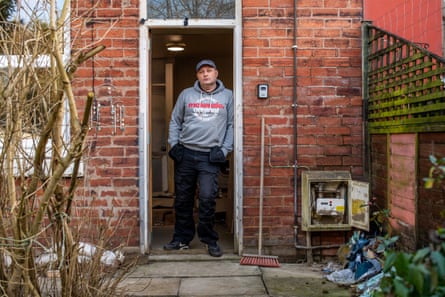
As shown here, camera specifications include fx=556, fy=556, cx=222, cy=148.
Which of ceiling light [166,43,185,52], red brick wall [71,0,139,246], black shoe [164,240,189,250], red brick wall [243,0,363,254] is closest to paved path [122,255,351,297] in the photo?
black shoe [164,240,189,250]

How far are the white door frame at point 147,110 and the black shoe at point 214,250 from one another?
0.18m

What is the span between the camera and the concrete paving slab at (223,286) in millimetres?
4336

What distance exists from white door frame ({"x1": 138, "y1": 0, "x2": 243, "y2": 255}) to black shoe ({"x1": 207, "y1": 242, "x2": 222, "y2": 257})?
18 cm

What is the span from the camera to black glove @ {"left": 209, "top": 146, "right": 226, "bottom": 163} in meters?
5.35

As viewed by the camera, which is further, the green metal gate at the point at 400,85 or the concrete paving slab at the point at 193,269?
the concrete paving slab at the point at 193,269

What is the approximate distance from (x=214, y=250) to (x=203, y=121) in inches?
49.6

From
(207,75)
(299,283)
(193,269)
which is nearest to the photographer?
(299,283)

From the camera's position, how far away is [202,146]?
5430mm

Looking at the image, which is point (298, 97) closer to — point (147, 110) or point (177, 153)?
point (177, 153)

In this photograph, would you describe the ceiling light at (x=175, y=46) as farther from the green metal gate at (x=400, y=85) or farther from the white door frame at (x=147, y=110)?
the green metal gate at (x=400, y=85)

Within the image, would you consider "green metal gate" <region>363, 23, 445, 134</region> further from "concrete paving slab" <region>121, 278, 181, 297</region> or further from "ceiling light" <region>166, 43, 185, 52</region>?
"ceiling light" <region>166, 43, 185, 52</region>

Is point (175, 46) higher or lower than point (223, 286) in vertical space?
higher

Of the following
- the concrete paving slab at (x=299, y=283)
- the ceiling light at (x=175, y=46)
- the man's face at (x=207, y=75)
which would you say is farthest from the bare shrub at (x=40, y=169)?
the ceiling light at (x=175, y=46)

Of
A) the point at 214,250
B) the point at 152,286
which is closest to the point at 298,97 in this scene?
the point at 214,250
